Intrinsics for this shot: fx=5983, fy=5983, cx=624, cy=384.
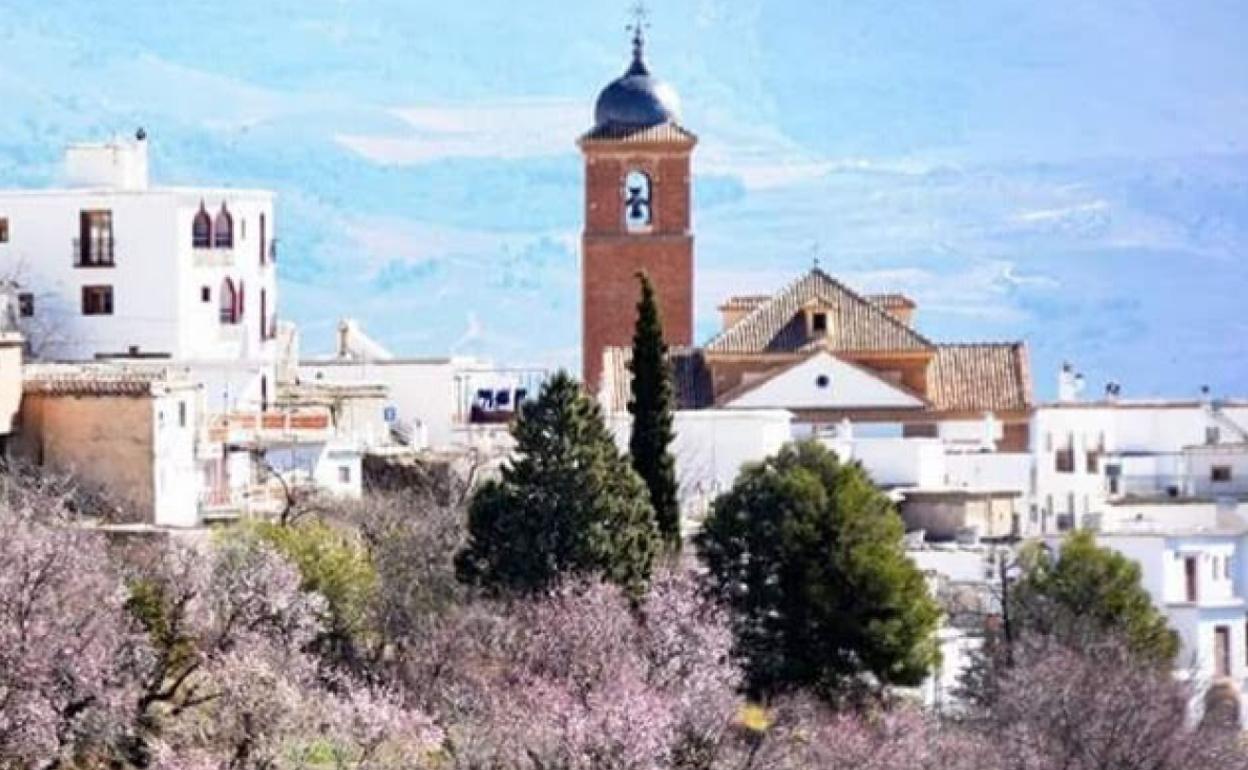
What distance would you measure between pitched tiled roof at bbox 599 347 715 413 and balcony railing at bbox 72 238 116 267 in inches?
415

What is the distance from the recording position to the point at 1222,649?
80.4 metres

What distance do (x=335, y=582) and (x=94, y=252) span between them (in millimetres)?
19543

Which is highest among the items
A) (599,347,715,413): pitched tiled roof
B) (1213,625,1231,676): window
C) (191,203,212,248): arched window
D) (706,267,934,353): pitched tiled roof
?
(191,203,212,248): arched window

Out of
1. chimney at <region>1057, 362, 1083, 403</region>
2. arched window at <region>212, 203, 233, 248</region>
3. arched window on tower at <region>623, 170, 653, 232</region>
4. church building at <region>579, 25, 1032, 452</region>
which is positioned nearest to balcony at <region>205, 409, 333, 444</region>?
arched window at <region>212, 203, 233, 248</region>

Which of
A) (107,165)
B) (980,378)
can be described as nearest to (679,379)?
(980,378)

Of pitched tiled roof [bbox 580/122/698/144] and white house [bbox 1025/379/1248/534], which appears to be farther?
pitched tiled roof [bbox 580/122/698/144]

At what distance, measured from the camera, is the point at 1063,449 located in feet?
306

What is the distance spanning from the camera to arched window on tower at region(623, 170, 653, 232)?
349 feet

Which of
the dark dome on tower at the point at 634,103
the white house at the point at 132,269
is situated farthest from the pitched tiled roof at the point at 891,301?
the white house at the point at 132,269

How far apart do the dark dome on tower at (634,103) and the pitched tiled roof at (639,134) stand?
0.36 ft

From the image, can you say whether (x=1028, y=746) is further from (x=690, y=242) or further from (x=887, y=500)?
(x=690, y=242)

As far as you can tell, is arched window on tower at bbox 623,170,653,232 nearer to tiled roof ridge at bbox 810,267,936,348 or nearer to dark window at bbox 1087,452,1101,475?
tiled roof ridge at bbox 810,267,936,348

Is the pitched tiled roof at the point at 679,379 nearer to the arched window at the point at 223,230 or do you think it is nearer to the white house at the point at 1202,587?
the arched window at the point at 223,230

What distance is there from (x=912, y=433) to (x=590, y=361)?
528 inches
